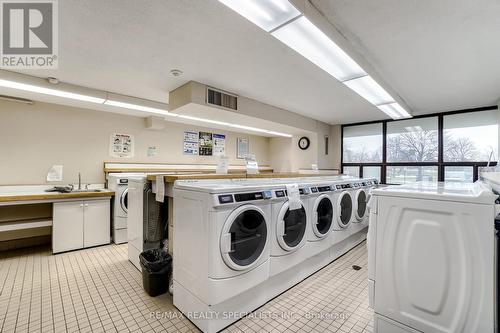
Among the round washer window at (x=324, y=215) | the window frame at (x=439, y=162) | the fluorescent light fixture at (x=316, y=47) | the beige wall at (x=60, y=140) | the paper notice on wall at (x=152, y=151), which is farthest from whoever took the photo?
the paper notice on wall at (x=152, y=151)

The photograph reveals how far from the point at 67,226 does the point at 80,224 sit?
146mm

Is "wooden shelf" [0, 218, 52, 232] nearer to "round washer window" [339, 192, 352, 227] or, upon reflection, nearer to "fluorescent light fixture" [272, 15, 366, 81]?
"fluorescent light fixture" [272, 15, 366, 81]

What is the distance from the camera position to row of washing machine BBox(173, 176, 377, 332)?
1.56 m

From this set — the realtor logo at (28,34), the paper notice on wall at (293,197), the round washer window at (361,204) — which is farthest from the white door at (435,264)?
the realtor logo at (28,34)

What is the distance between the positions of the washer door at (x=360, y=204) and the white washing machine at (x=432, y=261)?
77.2 inches

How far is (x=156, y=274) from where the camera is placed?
207 cm

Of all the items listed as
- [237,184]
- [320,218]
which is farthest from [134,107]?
[320,218]

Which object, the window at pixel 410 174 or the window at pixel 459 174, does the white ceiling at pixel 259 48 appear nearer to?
the window at pixel 459 174

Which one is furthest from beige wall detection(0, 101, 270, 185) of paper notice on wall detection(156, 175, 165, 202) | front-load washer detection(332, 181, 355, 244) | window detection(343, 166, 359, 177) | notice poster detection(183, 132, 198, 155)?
window detection(343, 166, 359, 177)

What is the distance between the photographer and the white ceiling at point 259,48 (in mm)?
1616

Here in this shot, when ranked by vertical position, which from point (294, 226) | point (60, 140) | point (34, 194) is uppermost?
point (60, 140)

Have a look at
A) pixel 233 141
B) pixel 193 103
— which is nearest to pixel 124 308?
pixel 193 103

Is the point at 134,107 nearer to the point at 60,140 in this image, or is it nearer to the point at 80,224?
the point at 60,140

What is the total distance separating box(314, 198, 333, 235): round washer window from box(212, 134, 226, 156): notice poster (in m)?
3.38
